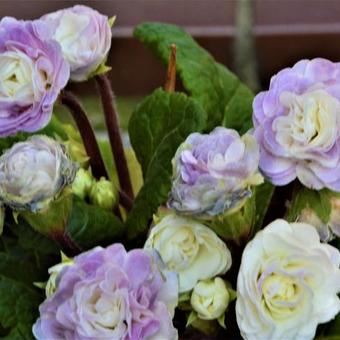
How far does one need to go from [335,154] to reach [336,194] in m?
0.03

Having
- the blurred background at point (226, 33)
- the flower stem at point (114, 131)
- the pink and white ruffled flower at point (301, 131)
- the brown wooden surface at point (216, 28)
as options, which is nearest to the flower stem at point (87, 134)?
the flower stem at point (114, 131)

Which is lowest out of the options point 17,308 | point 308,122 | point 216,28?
point 216,28

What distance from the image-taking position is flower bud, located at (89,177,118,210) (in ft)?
1.71

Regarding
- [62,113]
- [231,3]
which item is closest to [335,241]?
[62,113]

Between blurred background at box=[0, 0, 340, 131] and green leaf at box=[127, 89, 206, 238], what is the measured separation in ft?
4.07

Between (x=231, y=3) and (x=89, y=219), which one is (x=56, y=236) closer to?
(x=89, y=219)

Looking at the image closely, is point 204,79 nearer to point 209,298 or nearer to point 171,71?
point 171,71

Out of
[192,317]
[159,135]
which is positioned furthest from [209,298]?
[159,135]

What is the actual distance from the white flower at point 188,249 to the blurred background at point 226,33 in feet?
4.39

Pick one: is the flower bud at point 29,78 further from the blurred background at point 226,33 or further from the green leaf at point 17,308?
the blurred background at point 226,33

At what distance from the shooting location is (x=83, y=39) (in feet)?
1.57

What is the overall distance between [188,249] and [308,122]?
0.08m

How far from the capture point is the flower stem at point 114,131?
1.75 ft

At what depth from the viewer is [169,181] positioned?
18.7 inches
